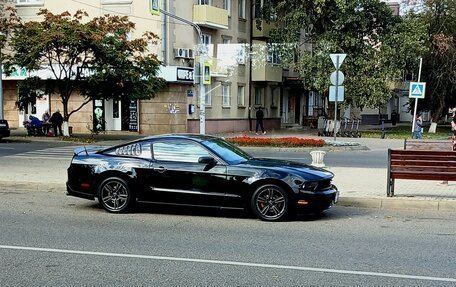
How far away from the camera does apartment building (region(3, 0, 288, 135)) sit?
31.7 m

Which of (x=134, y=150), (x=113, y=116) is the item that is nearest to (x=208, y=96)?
(x=113, y=116)

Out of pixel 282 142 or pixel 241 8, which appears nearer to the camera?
pixel 282 142

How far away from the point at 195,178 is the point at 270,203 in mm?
1295

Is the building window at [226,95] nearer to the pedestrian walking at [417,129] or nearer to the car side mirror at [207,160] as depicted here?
the pedestrian walking at [417,129]

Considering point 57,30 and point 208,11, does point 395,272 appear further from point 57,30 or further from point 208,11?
point 208,11

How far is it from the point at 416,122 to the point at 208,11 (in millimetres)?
14113

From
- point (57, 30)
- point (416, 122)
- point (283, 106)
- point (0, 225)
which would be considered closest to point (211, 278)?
point (0, 225)

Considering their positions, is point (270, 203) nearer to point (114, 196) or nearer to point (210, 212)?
point (210, 212)

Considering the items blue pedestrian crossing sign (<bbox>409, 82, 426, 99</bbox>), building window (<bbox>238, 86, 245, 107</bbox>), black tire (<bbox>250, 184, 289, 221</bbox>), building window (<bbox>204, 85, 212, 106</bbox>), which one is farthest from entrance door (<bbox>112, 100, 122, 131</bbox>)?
black tire (<bbox>250, 184, 289, 221</bbox>)

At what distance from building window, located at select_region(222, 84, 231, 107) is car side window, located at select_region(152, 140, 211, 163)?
89.8 feet

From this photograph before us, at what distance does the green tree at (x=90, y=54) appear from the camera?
2495cm

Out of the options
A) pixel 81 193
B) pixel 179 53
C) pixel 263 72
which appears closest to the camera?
pixel 81 193

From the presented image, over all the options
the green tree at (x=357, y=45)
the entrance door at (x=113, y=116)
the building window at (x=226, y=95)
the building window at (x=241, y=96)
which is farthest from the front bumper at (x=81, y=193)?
the building window at (x=241, y=96)

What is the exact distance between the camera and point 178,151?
30.0 feet
